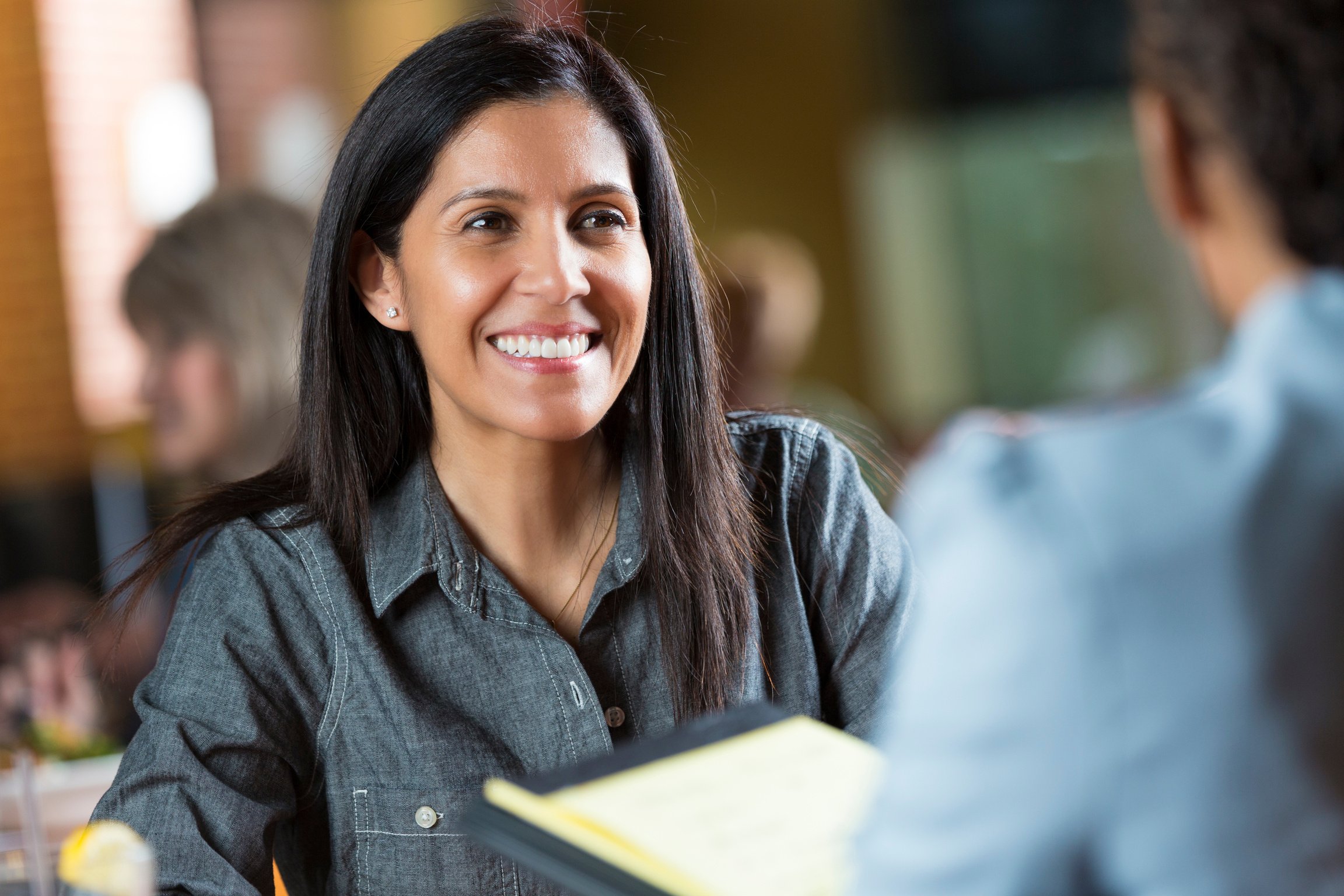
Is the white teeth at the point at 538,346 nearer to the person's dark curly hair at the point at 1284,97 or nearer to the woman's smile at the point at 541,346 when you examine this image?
the woman's smile at the point at 541,346

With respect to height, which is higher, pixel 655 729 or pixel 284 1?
pixel 284 1

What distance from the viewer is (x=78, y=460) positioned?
178 inches

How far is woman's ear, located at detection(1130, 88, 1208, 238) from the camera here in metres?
0.64

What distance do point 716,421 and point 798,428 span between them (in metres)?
0.11

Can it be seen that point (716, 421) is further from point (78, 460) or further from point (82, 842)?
point (78, 460)

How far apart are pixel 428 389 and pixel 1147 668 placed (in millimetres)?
1158

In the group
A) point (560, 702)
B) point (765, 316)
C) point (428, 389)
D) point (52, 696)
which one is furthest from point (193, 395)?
point (765, 316)

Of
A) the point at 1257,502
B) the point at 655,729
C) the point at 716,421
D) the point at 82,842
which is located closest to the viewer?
the point at 1257,502

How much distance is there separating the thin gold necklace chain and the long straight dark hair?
0.04m

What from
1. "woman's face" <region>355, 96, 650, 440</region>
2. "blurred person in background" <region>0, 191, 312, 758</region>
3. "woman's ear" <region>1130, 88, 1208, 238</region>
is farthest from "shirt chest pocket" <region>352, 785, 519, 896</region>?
"blurred person in background" <region>0, 191, 312, 758</region>

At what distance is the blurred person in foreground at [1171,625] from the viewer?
0.55 metres

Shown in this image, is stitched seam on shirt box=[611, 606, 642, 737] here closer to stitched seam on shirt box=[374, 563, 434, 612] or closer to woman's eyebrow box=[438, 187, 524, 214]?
stitched seam on shirt box=[374, 563, 434, 612]

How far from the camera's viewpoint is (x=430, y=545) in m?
1.45

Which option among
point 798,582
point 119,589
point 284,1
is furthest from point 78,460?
point 798,582
